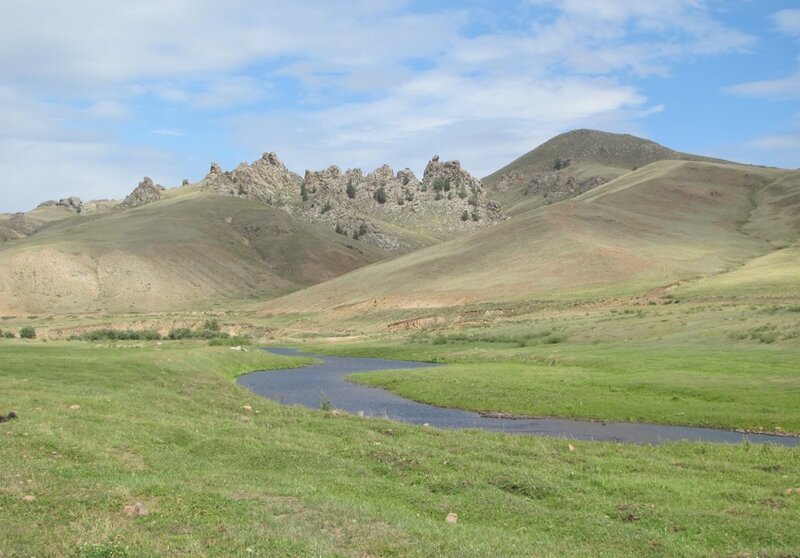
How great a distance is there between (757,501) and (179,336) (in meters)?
88.9

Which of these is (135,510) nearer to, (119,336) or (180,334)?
(119,336)

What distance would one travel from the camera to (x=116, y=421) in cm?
2864

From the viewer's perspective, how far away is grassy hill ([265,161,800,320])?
12556cm

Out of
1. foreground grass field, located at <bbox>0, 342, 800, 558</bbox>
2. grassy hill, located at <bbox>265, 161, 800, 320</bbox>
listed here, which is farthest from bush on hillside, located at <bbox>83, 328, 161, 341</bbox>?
foreground grass field, located at <bbox>0, 342, 800, 558</bbox>

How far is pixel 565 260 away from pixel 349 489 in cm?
12035

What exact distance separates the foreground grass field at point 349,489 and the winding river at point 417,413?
758 cm

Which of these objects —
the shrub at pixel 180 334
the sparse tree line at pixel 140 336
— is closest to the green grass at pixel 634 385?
the sparse tree line at pixel 140 336

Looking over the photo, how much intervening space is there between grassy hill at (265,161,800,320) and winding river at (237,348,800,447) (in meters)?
54.0

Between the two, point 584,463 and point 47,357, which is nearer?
point 584,463

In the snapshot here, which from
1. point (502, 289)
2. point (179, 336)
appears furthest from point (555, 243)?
point (179, 336)

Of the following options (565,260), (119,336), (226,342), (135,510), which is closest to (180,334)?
(119,336)

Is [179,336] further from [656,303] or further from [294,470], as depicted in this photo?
[294,470]

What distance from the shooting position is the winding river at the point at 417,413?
37719 mm

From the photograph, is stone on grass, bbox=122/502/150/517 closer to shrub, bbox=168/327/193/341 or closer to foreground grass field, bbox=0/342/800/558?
foreground grass field, bbox=0/342/800/558
